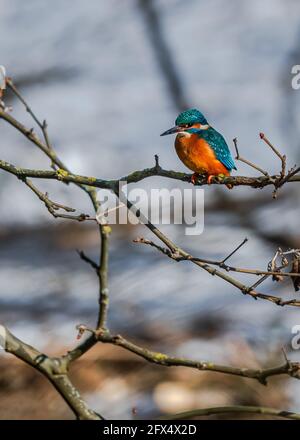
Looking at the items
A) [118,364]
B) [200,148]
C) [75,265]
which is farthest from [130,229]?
[200,148]

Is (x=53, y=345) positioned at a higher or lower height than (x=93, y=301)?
lower

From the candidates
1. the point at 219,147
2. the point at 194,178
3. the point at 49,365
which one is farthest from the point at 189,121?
the point at 49,365

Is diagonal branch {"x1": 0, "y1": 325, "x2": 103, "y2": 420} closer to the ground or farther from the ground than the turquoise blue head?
closer to the ground

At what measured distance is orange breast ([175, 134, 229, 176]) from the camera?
2945mm

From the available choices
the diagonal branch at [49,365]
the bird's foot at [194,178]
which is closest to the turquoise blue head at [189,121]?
the bird's foot at [194,178]

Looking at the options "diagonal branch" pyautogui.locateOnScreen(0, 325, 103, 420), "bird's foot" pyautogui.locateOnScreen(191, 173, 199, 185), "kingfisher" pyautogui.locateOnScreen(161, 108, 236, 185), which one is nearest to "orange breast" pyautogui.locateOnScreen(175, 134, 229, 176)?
"kingfisher" pyautogui.locateOnScreen(161, 108, 236, 185)

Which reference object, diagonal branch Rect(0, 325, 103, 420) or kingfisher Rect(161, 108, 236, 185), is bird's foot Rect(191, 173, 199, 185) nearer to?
kingfisher Rect(161, 108, 236, 185)

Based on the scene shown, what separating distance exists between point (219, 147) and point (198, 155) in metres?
0.14

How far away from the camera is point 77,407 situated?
2.14m

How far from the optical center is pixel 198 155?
296 cm

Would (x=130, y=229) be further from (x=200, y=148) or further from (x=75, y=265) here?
(x=200, y=148)
